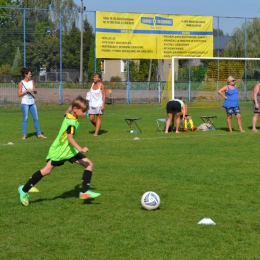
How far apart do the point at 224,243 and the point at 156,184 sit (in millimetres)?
3364

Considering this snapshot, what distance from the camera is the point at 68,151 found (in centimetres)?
805

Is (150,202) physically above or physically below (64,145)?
below

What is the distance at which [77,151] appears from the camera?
320 inches

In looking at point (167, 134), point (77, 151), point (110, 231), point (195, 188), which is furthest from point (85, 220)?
point (167, 134)

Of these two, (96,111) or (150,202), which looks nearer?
(150,202)

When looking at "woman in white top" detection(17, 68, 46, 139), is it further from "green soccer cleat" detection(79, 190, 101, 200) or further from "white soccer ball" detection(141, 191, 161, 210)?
"white soccer ball" detection(141, 191, 161, 210)

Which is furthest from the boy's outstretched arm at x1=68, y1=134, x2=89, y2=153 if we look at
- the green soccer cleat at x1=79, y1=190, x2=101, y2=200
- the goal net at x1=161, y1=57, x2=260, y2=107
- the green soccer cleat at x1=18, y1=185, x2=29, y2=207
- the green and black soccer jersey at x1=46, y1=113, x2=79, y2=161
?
the goal net at x1=161, y1=57, x2=260, y2=107

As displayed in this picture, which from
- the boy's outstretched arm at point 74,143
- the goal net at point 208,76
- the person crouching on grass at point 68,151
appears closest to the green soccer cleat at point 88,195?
the person crouching on grass at point 68,151

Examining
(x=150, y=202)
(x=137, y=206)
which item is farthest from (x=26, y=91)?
Result: (x=150, y=202)

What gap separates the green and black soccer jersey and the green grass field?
0.64m

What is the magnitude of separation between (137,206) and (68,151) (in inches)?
47.3

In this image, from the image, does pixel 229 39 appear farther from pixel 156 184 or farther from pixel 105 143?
pixel 156 184

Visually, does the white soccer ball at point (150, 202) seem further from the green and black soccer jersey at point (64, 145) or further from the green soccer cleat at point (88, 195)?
the green and black soccer jersey at point (64, 145)

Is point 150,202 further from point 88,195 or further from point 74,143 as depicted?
point 74,143
